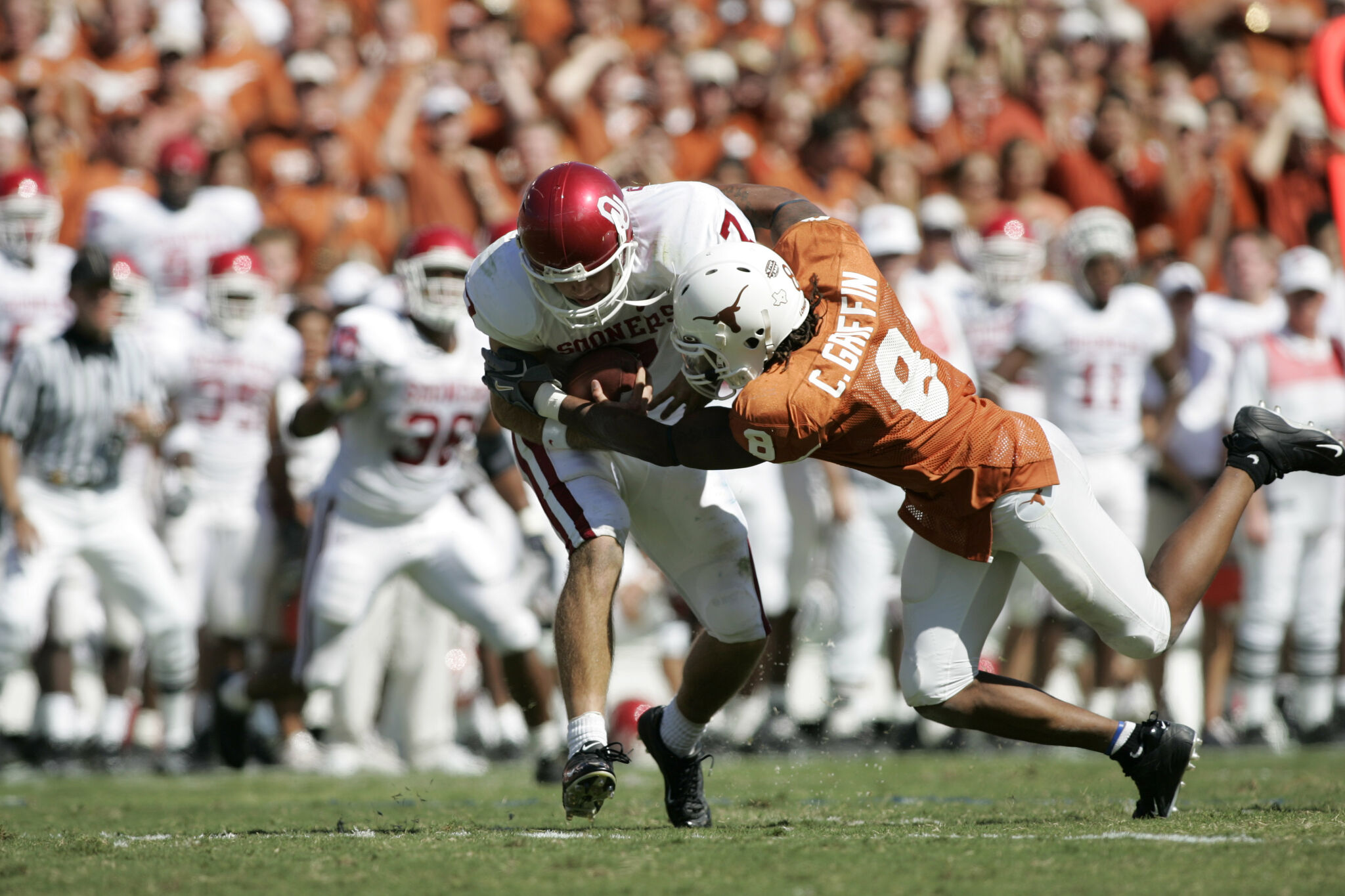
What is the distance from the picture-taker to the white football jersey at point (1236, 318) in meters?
7.93

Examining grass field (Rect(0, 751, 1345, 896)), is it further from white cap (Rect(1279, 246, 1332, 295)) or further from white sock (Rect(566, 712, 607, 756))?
white cap (Rect(1279, 246, 1332, 295))

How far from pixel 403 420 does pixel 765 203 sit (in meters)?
2.18

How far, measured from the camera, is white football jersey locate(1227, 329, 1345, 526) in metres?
7.34

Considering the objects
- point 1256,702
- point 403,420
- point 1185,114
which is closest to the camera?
point 403,420

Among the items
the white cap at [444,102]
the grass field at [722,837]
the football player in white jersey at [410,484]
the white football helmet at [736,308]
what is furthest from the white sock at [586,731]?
the white cap at [444,102]

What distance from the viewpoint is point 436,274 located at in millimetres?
6141

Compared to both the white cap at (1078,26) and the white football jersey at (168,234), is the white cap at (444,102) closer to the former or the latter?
the white football jersey at (168,234)

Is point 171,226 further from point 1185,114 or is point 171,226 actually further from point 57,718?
point 1185,114

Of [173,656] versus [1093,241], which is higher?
[1093,241]

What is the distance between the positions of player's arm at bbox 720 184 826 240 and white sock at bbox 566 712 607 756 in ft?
4.55

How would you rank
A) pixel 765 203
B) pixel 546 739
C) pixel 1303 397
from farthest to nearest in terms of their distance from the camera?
pixel 1303 397 < pixel 546 739 < pixel 765 203

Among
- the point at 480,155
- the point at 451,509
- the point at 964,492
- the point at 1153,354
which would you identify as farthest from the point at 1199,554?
the point at 480,155

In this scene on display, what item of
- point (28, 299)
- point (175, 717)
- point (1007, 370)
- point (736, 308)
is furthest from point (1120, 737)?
point (28, 299)

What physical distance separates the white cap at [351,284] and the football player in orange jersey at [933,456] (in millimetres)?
3755
